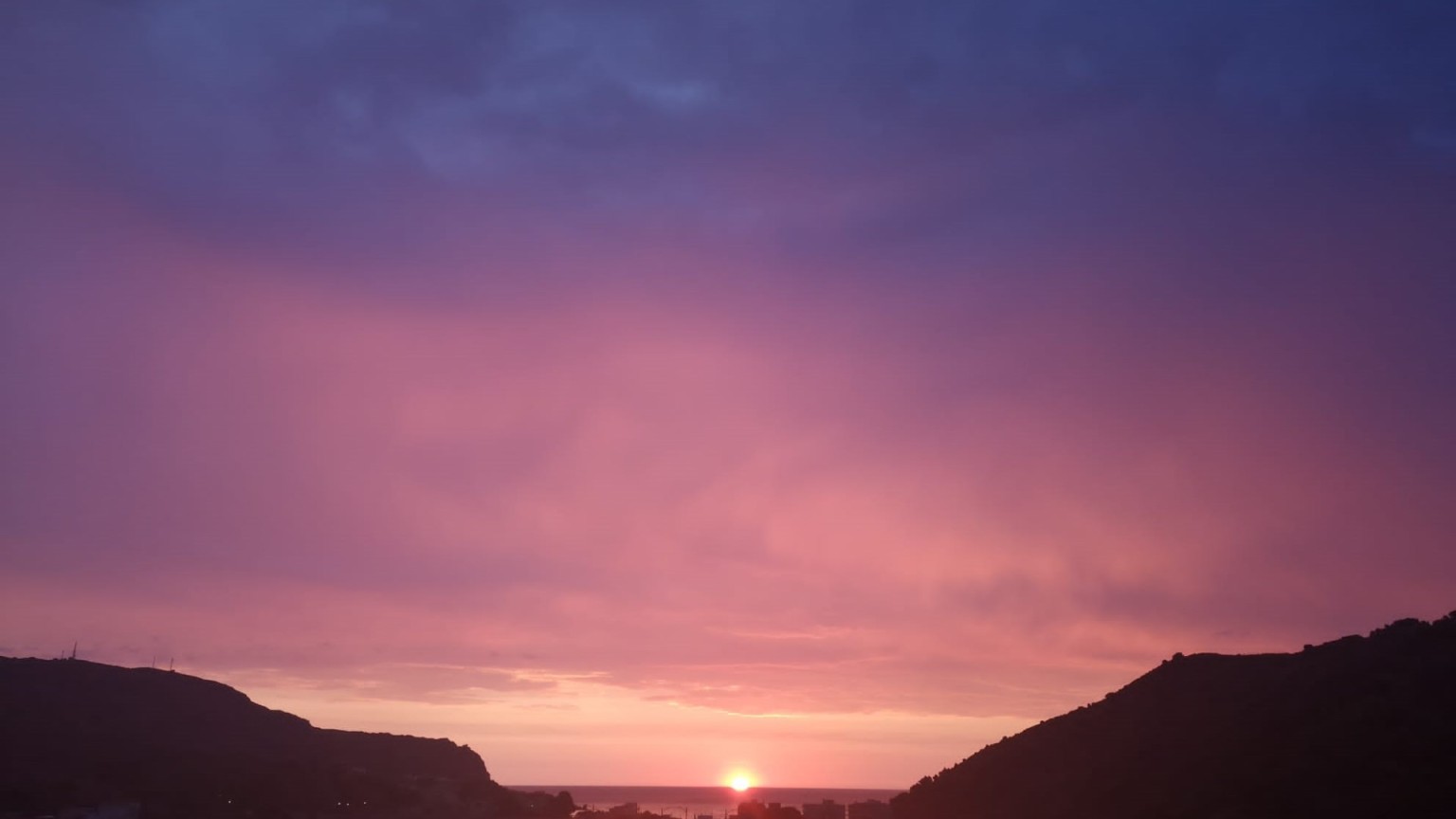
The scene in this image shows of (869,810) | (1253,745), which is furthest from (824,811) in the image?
(1253,745)

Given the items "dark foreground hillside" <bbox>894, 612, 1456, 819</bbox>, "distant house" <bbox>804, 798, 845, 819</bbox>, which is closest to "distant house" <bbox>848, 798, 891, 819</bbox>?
"distant house" <bbox>804, 798, 845, 819</bbox>

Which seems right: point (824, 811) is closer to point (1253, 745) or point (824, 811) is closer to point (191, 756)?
point (1253, 745)

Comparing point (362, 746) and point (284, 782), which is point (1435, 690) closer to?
point (284, 782)

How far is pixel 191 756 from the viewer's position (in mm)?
103375

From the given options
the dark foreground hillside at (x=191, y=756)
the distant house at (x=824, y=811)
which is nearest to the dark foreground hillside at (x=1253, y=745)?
the distant house at (x=824, y=811)

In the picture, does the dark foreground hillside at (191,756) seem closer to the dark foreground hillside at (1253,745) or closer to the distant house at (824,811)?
the distant house at (824,811)

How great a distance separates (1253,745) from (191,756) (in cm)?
9031

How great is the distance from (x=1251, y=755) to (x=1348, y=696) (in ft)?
20.0

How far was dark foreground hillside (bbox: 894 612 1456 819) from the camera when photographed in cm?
4431

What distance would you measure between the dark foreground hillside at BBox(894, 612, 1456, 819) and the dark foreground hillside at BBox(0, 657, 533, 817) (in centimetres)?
5261

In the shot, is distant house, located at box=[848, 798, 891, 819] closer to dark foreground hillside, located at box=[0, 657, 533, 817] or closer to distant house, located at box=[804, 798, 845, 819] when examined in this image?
distant house, located at box=[804, 798, 845, 819]

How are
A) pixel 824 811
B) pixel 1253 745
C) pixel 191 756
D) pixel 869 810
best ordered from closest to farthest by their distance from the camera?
pixel 1253 745, pixel 869 810, pixel 824 811, pixel 191 756

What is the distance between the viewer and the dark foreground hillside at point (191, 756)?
286 ft

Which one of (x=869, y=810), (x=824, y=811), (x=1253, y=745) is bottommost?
(x=824, y=811)
